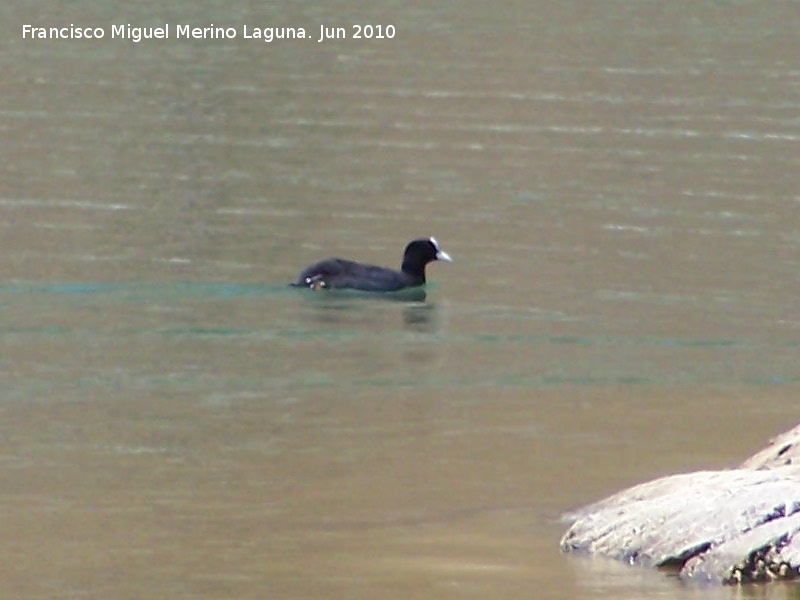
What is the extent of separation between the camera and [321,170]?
90.9ft

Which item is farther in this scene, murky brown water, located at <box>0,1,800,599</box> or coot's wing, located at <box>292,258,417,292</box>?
coot's wing, located at <box>292,258,417,292</box>

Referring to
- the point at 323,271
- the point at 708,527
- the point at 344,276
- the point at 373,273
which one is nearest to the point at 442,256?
the point at 373,273

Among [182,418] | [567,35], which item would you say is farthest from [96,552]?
[567,35]

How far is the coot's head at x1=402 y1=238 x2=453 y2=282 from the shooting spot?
21000 mm

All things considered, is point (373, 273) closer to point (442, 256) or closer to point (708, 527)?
point (442, 256)

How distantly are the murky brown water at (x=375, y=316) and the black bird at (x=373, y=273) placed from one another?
31 cm

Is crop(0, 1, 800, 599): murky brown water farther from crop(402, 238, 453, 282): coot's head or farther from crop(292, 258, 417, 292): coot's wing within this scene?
crop(402, 238, 453, 282): coot's head

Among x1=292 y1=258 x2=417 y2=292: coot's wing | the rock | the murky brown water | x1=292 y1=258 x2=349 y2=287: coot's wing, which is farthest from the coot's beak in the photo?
the rock

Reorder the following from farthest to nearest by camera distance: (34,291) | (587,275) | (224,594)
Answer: (587,275)
(34,291)
(224,594)

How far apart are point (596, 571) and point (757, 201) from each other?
606 inches

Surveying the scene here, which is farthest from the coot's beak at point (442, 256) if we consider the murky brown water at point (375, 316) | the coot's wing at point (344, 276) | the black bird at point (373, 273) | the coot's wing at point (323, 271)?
the coot's wing at point (323, 271)

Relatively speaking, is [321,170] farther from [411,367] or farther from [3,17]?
[3,17]

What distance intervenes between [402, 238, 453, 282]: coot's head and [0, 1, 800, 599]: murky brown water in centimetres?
44

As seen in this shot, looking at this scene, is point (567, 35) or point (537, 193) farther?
point (567, 35)
